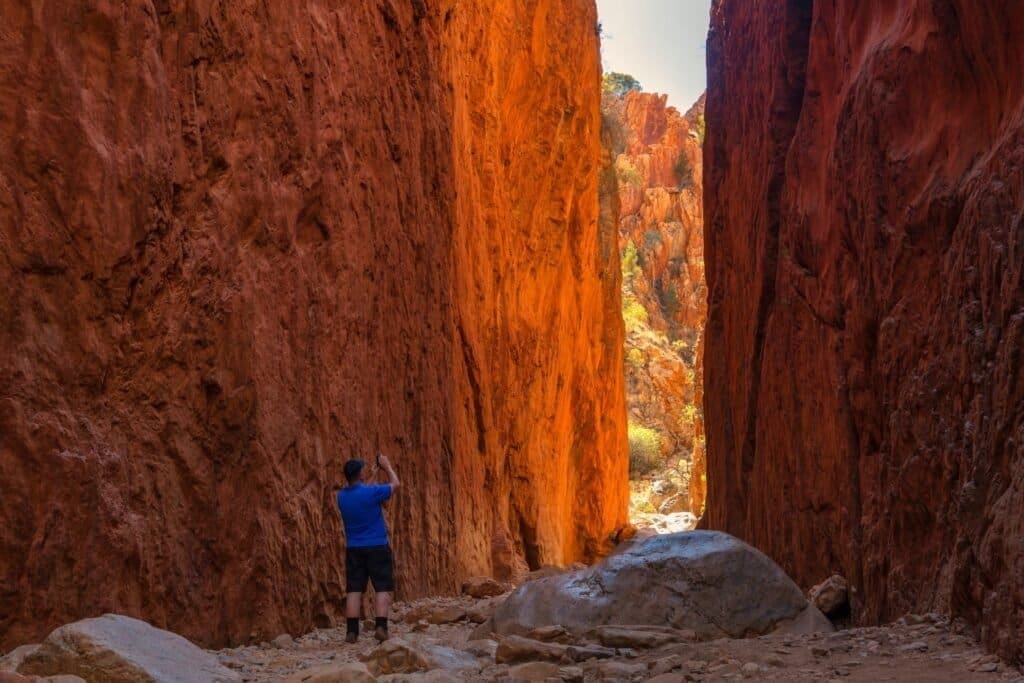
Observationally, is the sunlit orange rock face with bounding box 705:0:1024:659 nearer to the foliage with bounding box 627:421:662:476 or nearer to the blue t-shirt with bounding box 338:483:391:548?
the blue t-shirt with bounding box 338:483:391:548

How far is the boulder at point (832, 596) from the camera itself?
8.26 meters

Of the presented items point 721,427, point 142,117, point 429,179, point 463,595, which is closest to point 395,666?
point 142,117

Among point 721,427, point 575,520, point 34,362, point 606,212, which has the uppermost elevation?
point 606,212

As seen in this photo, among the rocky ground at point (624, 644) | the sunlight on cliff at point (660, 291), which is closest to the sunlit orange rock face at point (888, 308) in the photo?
the rocky ground at point (624, 644)

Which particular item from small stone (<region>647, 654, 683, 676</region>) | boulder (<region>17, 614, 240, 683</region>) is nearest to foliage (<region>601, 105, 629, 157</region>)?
small stone (<region>647, 654, 683, 676</region>)

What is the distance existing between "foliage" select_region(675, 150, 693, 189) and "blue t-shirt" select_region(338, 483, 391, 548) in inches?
2942

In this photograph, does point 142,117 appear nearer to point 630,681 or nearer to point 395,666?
point 395,666

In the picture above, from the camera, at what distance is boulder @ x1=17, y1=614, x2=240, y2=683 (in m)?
4.99

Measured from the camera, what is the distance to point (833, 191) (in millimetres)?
9797

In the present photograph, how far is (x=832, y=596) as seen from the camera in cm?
832

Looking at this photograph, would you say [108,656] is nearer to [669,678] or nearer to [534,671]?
[534,671]

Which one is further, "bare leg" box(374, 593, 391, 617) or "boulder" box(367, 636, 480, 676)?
"bare leg" box(374, 593, 391, 617)

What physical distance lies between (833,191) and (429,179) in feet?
18.6

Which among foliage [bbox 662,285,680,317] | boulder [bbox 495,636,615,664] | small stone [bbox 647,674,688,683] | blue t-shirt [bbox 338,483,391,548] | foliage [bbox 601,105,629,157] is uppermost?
foliage [bbox 601,105,629,157]
